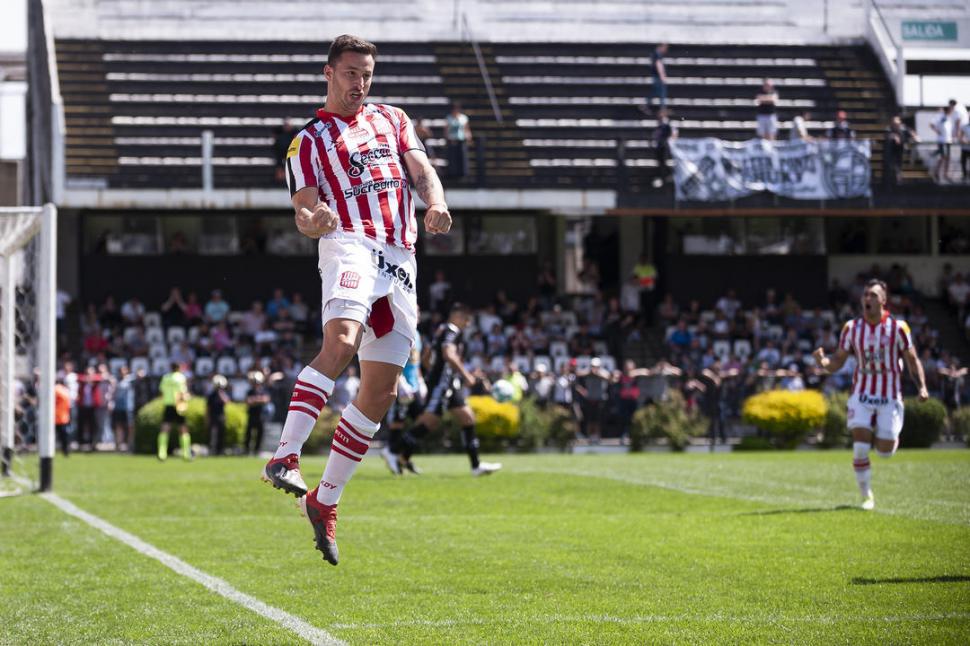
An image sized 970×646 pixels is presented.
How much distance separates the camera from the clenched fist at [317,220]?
23.9 feet

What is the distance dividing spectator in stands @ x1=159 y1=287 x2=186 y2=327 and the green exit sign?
21.3m

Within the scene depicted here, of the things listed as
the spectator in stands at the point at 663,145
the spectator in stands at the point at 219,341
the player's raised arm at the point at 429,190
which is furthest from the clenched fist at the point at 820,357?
the spectator in stands at the point at 663,145

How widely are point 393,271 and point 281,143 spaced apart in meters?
26.7

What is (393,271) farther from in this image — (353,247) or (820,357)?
(820,357)

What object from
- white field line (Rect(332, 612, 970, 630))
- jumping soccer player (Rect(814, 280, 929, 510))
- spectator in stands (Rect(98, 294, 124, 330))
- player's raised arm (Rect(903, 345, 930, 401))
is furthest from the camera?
spectator in stands (Rect(98, 294, 124, 330))

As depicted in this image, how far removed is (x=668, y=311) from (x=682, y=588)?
2784cm

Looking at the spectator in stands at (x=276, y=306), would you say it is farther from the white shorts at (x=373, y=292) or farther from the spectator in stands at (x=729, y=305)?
the white shorts at (x=373, y=292)

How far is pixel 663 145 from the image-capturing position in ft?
117

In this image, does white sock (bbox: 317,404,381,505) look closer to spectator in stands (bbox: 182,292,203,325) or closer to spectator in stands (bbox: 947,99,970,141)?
spectator in stands (bbox: 182,292,203,325)

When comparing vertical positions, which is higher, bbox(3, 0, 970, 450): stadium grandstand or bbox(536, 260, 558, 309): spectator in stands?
bbox(3, 0, 970, 450): stadium grandstand

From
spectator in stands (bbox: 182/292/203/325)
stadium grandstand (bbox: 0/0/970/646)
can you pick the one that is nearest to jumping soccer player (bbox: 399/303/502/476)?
stadium grandstand (bbox: 0/0/970/646)

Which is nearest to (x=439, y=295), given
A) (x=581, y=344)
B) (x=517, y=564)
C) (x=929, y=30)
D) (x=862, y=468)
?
(x=581, y=344)

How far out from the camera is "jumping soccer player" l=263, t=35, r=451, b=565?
7324 millimetres

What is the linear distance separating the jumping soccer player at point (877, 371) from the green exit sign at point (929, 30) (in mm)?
28623
